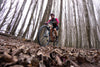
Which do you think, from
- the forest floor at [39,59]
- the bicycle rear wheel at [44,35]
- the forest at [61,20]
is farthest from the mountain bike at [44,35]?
the forest floor at [39,59]

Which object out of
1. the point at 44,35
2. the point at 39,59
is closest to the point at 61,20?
the point at 44,35

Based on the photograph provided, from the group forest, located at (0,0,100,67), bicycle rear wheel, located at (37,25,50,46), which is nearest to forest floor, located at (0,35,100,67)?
bicycle rear wheel, located at (37,25,50,46)

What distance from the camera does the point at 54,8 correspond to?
13.8ft

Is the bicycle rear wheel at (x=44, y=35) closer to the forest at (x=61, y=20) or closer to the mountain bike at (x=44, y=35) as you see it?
the mountain bike at (x=44, y=35)

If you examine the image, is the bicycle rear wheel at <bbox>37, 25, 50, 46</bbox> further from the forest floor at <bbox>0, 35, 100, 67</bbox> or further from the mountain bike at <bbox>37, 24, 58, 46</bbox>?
the forest floor at <bbox>0, 35, 100, 67</bbox>

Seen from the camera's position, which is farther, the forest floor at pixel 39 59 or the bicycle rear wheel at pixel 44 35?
the bicycle rear wheel at pixel 44 35

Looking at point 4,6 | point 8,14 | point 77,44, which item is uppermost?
point 4,6

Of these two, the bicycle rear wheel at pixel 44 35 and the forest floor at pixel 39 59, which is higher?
the bicycle rear wheel at pixel 44 35

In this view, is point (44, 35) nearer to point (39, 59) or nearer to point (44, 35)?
point (44, 35)

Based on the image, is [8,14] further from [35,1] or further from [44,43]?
[44,43]

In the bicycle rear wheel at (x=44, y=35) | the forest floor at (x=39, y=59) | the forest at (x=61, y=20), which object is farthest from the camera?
the forest at (x=61, y=20)

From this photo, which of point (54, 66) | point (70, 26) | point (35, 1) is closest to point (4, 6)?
point (35, 1)

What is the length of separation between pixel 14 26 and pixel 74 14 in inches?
109

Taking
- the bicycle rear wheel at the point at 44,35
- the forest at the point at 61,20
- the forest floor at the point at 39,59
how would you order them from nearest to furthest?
the forest floor at the point at 39,59
the bicycle rear wheel at the point at 44,35
the forest at the point at 61,20
